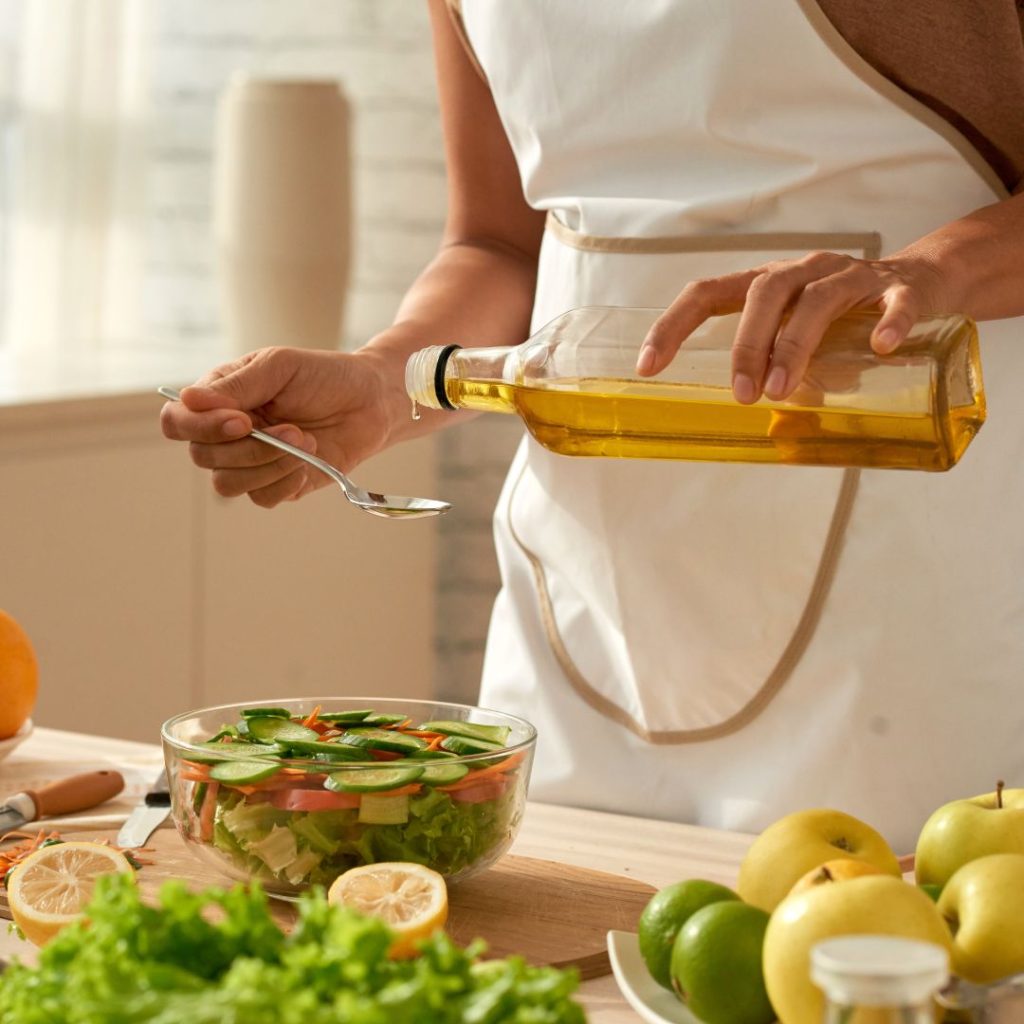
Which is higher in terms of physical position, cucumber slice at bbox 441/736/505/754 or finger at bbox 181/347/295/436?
finger at bbox 181/347/295/436

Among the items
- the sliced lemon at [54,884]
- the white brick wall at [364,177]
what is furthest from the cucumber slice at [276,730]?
the white brick wall at [364,177]

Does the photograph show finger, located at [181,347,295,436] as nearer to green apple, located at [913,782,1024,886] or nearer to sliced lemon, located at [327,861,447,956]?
sliced lemon, located at [327,861,447,956]

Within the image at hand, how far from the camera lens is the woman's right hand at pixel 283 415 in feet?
3.90

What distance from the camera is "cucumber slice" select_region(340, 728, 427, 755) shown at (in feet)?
3.18

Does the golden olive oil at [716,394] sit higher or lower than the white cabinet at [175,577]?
higher

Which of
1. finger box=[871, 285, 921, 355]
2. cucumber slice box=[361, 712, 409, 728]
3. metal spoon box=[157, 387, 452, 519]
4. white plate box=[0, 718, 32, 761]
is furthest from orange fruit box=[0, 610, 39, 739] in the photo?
finger box=[871, 285, 921, 355]

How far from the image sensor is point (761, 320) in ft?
2.90

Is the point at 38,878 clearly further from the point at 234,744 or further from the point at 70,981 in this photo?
the point at 70,981

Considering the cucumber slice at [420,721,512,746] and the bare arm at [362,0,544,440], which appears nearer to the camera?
the cucumber slice at [420,721,512,746]

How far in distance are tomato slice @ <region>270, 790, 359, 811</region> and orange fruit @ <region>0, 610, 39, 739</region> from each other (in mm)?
464

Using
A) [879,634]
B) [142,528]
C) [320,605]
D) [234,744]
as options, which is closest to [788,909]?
[234,744]

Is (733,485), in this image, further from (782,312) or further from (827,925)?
(827,925)

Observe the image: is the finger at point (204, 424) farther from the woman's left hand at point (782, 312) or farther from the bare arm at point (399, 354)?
the woman's left hand at point (782, 312)

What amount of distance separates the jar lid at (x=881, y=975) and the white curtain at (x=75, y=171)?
3036mm
